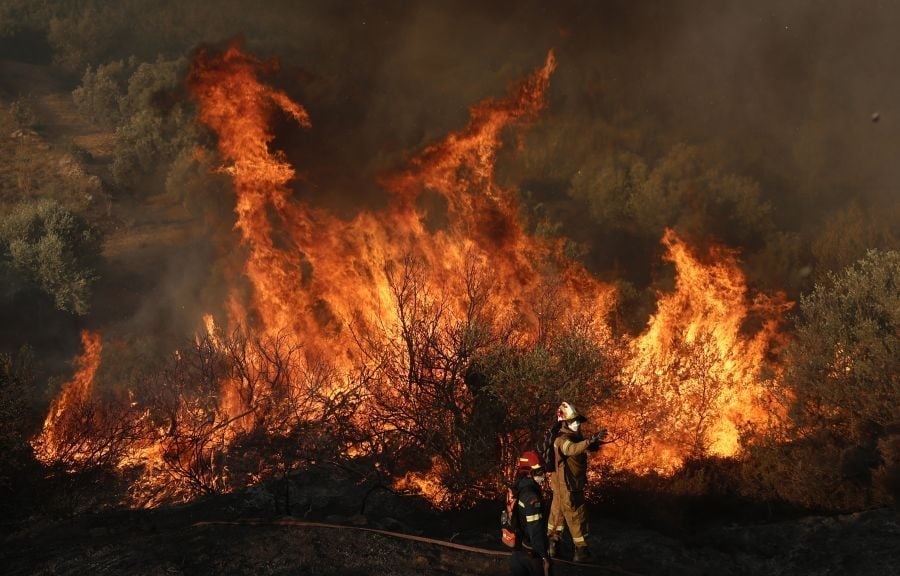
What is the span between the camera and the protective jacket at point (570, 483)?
9.48 m

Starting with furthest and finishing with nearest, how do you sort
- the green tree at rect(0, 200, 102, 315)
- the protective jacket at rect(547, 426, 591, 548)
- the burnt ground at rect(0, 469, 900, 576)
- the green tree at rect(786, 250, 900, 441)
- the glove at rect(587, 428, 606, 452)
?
the green tree at rect(0, 200, 102, 315), the green tree at rect(786, 250, 900, 441), the burnt ground at rect(0, 469, 900, 576), the protective jacket at rect(547, 426, 591, 548), the glove at rect(587, 428, 606, 452)

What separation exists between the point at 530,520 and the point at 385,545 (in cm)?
438

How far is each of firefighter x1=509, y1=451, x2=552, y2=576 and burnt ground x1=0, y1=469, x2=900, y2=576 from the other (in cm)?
209

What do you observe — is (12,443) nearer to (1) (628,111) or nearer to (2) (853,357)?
(2) (853,357)

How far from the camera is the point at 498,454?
47.4 ft

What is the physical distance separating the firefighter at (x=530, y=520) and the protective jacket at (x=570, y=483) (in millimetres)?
1107

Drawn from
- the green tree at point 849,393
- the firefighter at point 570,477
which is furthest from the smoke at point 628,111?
the firefighter at point 570,477

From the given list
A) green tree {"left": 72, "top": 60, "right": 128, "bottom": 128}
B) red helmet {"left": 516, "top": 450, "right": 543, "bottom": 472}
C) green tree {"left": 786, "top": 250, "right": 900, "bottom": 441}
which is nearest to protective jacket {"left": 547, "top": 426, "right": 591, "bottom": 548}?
red helmet {"left": 516, "top": 450, "right": 543, "bottom": 472}

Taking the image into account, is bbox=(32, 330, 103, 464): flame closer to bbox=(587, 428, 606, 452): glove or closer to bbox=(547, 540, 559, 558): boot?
bbox=(547, 540, 559, 558): boot

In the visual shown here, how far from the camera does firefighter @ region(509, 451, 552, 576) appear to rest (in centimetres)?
818

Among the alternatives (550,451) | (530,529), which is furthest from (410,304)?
(530,529)

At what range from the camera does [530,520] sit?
8211mm

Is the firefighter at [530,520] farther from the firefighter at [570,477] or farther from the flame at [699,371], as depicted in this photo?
the flame at [699,371]

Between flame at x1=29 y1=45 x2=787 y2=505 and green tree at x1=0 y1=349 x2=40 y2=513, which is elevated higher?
flame at x1=29 y1=45 x2=787 y2=505
